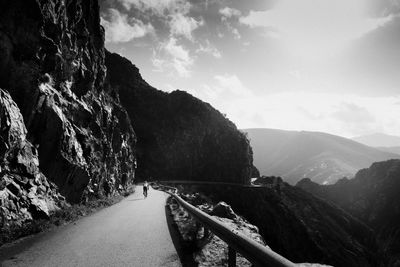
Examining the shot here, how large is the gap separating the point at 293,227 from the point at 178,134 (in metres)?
53.5

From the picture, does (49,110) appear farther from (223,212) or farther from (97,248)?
(97,248)

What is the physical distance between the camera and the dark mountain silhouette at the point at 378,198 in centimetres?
11407

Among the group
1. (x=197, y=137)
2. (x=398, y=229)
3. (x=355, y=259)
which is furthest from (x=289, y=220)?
(x=398, y=229)

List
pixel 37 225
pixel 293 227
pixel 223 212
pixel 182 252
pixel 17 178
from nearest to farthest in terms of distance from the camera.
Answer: pixel 182 252 → pixel 37 225 → pixel 17 178 → pixel 223 212 → pixel 293 227

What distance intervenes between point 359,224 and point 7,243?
127 meters

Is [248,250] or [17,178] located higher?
[17,178]

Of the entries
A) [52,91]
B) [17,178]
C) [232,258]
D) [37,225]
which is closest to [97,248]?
[232,258]

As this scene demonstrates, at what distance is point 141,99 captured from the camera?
117438 mm

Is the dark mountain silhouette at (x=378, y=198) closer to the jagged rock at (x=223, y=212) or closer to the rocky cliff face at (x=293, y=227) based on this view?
the rocky cliff face at (x=293, y=227)

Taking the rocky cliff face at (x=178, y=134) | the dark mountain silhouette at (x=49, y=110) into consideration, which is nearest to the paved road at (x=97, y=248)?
the dark mountain silhouette at (x=49, y=110)

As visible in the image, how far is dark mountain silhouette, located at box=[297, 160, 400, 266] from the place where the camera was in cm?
11407

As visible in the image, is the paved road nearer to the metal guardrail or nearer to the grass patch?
the grass patch

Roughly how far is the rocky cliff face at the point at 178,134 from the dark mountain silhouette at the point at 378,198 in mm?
56274

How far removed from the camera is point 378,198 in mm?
132000
